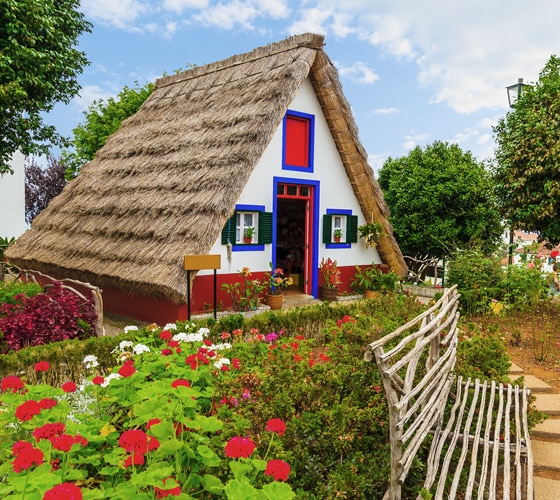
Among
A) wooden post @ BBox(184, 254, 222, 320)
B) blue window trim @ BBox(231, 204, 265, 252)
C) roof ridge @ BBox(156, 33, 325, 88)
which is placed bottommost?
wooden post @ BBox(184, 254, 222, 320)

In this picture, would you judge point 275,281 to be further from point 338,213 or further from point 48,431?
point 48,431

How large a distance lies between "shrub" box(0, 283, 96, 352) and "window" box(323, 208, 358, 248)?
21.6 feet

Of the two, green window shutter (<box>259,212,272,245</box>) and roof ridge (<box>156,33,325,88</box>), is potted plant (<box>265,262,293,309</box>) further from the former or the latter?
roof ridge (<box>156,33,325,88</box>)

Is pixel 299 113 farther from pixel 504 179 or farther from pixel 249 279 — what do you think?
pixel 504 179

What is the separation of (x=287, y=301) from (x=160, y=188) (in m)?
3.88

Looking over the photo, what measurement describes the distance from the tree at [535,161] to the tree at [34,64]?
41.3 ft

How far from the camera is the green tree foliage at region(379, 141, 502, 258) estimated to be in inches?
670

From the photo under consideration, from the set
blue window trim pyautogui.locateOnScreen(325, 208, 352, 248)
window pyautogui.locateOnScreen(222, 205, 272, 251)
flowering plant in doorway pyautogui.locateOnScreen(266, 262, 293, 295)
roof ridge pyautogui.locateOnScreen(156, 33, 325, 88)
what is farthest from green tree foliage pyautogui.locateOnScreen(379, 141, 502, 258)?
window pyautogui.locateOnScreen(222, 205, 272, 251)

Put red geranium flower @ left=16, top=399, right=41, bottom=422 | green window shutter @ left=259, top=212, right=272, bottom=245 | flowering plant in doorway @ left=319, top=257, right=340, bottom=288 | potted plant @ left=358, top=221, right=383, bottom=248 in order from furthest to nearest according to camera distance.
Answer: potted plant @ left=358, top=221, right=383, bottom=248 → flowering plant in doorway @ left=319, top=257, right=340, bottom=288 → green window shutter @ left=259, top=212, right=272, bottom=245 → red geranium flower @ left=16, top=399, right=41, bottom=422

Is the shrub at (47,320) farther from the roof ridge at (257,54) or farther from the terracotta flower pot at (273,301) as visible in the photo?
the roof ridge at (257,54)

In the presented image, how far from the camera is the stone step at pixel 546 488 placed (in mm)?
3788

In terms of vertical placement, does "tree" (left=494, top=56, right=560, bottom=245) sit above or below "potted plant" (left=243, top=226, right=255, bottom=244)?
above

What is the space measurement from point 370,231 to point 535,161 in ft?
13.7

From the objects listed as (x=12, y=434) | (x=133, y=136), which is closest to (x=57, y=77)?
(x=133, y=136)
